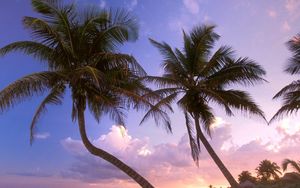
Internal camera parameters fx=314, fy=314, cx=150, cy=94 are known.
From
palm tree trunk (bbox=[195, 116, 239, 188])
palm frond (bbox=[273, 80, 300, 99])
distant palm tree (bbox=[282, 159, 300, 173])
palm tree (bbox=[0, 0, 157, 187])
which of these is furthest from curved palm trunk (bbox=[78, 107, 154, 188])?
distant palm tree (bbox=[282, 159, 300, 173])

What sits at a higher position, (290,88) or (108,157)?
(290,88)

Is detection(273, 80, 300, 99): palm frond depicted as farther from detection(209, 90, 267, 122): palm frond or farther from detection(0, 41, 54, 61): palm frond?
detection(0, 41, 54, 61): palm frond

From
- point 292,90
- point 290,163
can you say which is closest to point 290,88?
point 292,90

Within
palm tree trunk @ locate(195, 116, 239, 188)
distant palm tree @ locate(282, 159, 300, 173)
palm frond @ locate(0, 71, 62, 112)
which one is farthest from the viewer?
distant palm tree @ locate(282, 159, 300, 173)

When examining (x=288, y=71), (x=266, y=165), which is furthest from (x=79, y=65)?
(x=266, y=165)

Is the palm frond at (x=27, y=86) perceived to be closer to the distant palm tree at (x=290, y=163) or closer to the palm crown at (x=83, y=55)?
the palm crown at (x=83, y=55)

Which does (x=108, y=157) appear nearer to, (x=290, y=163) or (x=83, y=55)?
(x=83, y=55)

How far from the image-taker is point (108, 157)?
12.5 meters

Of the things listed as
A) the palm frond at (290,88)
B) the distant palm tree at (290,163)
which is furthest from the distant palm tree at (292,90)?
the distant palm tree at (290,163)

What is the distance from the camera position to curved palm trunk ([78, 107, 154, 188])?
1208 centimetres

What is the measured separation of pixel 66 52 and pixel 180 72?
7.48m

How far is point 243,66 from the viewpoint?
1712 cm

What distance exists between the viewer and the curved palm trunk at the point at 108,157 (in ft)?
39.6

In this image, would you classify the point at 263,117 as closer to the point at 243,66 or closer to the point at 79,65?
the point at 243,66
